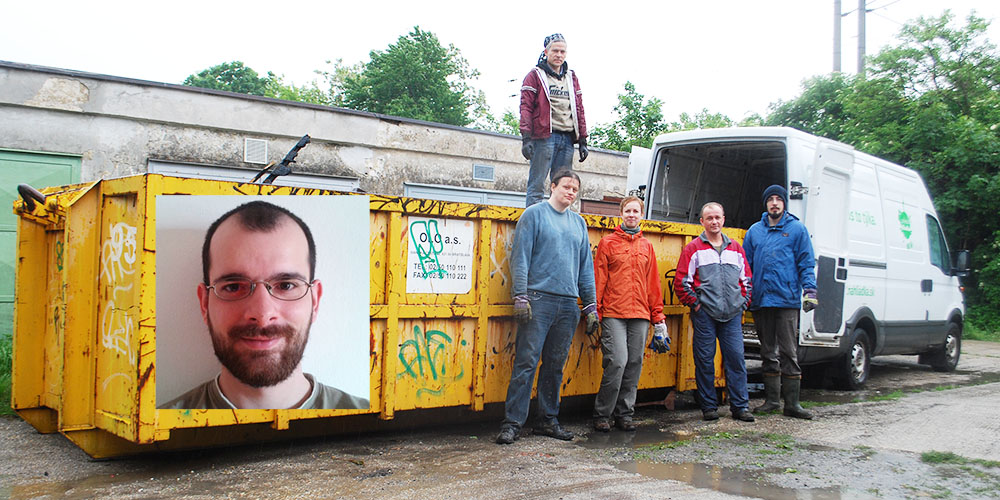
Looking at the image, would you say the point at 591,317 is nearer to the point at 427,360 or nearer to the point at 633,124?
the point at 427,360

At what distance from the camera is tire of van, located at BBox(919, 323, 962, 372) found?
9.71 metres

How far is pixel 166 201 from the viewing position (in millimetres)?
3920

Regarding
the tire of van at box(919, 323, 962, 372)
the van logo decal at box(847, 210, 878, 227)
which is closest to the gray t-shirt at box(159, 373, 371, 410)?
the van logo decal at box(847, 210, 878, 227)

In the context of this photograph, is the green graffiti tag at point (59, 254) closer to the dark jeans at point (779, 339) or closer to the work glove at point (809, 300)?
the dark jeans at point (779, 339)

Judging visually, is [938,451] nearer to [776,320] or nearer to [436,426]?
[776,320]

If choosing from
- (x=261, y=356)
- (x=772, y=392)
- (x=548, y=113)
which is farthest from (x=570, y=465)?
(x=548, y=113)

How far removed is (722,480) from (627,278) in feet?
5.73

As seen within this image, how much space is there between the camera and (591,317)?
17.8ft

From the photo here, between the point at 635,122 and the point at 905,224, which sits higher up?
the point at 635,122

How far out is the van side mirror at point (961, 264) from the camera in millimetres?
9243

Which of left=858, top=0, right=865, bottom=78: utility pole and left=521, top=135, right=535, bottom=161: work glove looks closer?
left=521, top=135, right=535, bottom=161: work glove

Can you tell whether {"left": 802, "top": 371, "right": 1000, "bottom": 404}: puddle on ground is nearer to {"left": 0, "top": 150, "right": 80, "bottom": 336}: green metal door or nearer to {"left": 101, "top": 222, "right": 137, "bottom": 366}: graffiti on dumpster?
{"left": 101, "top": 222, "right": 137, "bottom": 366}: graffiti on dumpster

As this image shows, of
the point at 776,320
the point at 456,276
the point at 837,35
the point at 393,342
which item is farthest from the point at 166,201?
the point at 837,35

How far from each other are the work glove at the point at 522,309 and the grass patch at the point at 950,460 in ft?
9.02
